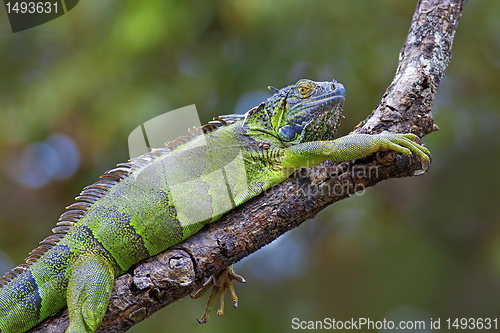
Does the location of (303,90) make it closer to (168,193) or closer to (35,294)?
(168,193)

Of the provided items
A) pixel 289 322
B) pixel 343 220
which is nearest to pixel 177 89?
pixel 343 220

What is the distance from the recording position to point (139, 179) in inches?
211

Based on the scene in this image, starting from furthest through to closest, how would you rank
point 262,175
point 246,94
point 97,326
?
point 246,94 → point 262,175 → point 97,326

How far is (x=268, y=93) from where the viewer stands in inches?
362

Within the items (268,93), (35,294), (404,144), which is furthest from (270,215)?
(268,93)

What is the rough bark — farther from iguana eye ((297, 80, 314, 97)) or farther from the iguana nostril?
iguana eye ((297, 80, 314, 97))

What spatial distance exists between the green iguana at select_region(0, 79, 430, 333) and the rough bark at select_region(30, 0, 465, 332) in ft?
0.53

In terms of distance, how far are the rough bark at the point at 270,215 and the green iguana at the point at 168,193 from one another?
Result: 0.16 m

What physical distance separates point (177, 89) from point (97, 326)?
6026mm

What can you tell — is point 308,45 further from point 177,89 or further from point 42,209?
point 42,209

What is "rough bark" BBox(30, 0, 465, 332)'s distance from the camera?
4.60m

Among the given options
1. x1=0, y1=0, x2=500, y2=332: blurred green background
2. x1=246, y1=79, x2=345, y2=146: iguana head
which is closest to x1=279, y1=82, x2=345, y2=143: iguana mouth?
x1=246, y1=79, x2=345, y2=146: iguana head

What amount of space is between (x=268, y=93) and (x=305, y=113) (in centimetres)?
383

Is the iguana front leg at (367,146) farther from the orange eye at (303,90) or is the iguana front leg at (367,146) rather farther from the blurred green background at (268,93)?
the blurred green background at (268,93)
